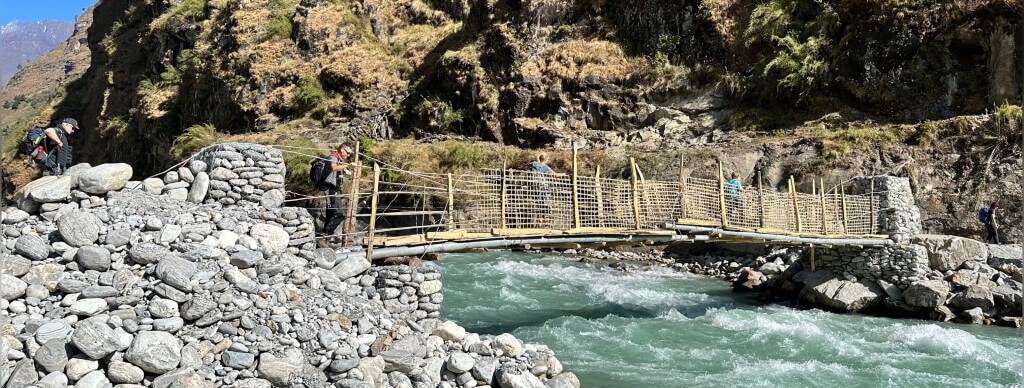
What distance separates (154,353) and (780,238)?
9649 mm

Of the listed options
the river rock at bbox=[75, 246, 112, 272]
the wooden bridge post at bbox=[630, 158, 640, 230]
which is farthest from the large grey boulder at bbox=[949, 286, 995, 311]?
the river rock at bbox=[75, 246, 112, 272]

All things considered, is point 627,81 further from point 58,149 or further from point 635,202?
point 58,149

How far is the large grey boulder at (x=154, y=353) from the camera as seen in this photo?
16.6ft

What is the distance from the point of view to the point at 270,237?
654 cm

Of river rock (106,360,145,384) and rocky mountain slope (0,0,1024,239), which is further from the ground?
rocky mountain slope (0,0,1024,239)

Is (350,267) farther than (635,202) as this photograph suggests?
No

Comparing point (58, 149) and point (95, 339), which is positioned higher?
point (58, 149)

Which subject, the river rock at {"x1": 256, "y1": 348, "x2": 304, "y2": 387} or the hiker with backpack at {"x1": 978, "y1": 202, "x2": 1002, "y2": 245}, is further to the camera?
the hiker with backpack at {"x1": 978, "y1": 202, "x2": 1002, "y2": 245}

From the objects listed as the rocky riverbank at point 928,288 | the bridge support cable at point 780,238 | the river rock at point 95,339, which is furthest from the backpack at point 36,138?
the rocky riverbank at point 928,288

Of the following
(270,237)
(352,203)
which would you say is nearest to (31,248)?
(270,237)

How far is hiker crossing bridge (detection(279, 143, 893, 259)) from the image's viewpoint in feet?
24.5

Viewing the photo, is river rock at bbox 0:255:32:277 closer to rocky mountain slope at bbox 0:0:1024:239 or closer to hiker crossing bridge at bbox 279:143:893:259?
hiker crossing bridge at bbox 279:143:893:259

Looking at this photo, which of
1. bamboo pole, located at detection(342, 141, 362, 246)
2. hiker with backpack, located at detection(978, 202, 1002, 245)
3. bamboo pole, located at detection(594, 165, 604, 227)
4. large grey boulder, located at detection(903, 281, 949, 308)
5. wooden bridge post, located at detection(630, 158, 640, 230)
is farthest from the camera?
hiker with backpack, located at detection(978, 202, 1002, 245)

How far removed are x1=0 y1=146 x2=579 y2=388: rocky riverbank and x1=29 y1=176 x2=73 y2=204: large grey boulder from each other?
0.01 metres
